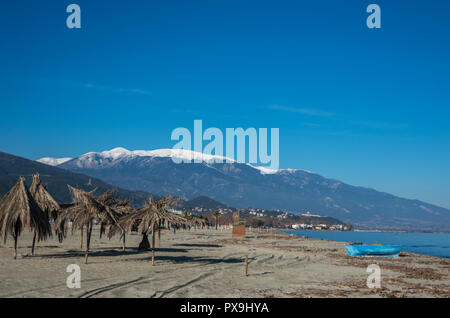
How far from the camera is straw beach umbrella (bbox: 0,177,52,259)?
20.1 metres

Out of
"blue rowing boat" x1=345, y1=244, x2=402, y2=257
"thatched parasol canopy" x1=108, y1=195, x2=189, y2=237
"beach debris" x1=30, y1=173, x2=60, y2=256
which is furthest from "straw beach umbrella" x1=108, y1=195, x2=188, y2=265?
"blue rowing boat" x1=345, y1=244, x2=402, y2=257

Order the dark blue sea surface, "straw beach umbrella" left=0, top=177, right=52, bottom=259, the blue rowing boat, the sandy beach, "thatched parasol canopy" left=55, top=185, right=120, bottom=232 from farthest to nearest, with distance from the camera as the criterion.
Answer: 1. the dark blue sea surface
2. the blue rowing boat
3. "thatched parasol canopy" left=55, top=185, right=120, bottom=232
4. "straw beach umbrella" left=0, top=177, right=52, bottom=259
5. the sandy beach

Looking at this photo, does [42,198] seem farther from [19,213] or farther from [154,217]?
[154,217]

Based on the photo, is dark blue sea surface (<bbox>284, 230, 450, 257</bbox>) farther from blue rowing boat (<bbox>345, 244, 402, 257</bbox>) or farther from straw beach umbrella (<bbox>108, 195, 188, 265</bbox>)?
straw beach umbrella (<bbox>108, 195, 188, 265</bbox>)

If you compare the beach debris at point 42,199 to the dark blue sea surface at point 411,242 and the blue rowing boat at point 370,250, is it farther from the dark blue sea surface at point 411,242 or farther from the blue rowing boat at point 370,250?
the dark blue sea surface at point 411,242

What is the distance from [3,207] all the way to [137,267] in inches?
307

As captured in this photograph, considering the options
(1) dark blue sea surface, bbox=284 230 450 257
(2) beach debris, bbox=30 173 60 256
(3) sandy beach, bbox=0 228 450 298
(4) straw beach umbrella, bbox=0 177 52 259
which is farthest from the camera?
(1) dark blue sea surface, bbox=284 230 450 257

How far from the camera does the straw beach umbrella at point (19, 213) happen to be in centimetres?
2008

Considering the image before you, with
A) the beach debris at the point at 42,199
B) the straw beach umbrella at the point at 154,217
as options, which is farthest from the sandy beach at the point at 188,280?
the beach debris at the point at 42,199

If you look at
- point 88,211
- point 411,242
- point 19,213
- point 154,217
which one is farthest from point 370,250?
point 411,242

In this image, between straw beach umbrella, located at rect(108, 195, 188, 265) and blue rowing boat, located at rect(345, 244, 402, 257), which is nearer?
straw beach umbrella, located at rect(108, 195, 188, 265)
